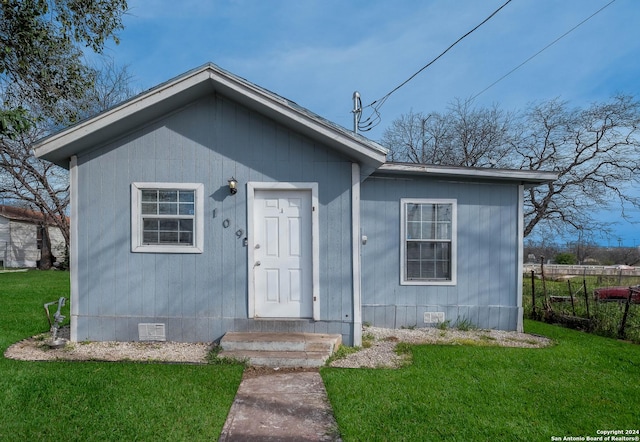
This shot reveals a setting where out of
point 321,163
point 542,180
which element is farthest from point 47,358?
point 542,180

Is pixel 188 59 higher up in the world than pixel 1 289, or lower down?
higher up

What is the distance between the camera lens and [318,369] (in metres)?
4.82

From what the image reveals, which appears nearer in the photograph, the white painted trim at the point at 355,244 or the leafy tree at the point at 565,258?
the white painted trim at the point at 355,244

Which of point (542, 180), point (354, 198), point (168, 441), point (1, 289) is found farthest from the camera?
point (1, 289)

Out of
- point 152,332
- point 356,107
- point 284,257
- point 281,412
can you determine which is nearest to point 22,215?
point 356,107

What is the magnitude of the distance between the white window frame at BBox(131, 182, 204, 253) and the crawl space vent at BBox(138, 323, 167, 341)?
1.09 metres

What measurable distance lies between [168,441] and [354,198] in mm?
3767

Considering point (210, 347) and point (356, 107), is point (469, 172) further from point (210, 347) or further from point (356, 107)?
point (210, 347)

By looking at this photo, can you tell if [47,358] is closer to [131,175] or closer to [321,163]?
[131,175]

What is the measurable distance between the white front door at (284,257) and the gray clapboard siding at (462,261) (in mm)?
1713

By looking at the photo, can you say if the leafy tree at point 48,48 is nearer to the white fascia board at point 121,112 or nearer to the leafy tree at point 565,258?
the white fascia board at point 121,112

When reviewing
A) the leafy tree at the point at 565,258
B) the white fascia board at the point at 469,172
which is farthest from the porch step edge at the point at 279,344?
the leafy tree at the point at 565,258

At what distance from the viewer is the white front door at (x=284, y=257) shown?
19.1 feet

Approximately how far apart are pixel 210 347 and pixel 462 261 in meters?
4.44
